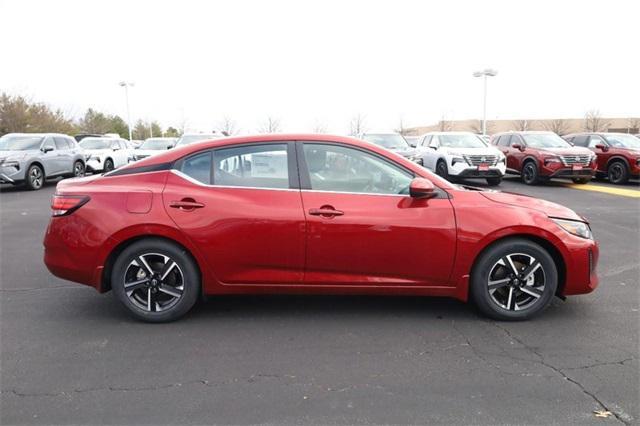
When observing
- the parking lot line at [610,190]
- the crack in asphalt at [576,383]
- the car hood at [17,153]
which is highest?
the car hood at [17,153]

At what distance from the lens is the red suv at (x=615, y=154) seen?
1466 centimetres

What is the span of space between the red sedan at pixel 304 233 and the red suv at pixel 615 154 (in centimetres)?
1301

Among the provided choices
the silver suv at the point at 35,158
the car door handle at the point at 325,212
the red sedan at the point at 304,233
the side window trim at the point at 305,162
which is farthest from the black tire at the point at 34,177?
the car door handle at the point at 325,212

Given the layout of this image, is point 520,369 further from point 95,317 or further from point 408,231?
point 95,317

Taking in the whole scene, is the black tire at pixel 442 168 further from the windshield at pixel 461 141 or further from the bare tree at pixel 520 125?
the bare tree at pixel 520 125

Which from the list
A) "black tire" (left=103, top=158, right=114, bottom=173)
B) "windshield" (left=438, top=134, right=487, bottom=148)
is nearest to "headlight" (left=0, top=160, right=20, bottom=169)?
"black tire" (left=103, top=158, right=114, bottom=173)

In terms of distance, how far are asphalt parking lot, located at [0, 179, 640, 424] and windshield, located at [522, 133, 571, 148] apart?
1132 centimetres

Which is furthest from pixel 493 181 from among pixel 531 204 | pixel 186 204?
pixel 186 204

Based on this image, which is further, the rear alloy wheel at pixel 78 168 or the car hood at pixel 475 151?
the rear alloy wheel at pixel 78 168

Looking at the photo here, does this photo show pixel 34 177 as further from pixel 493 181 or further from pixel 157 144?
pixel 493 181

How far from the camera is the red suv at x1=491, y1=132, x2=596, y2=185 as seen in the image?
549 inches

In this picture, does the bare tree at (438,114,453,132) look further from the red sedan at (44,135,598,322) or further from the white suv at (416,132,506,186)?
the red sedan at (44,135,598,322)

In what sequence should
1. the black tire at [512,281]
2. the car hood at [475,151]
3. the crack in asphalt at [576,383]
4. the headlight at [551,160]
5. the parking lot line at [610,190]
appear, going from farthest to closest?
the headlight at [551,160] < the car hood at [475,151] < the parking lot line at [610,190] < the black tire at [512,281] < the crack in asphalt at [576,383]

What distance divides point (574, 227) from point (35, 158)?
570 inches
